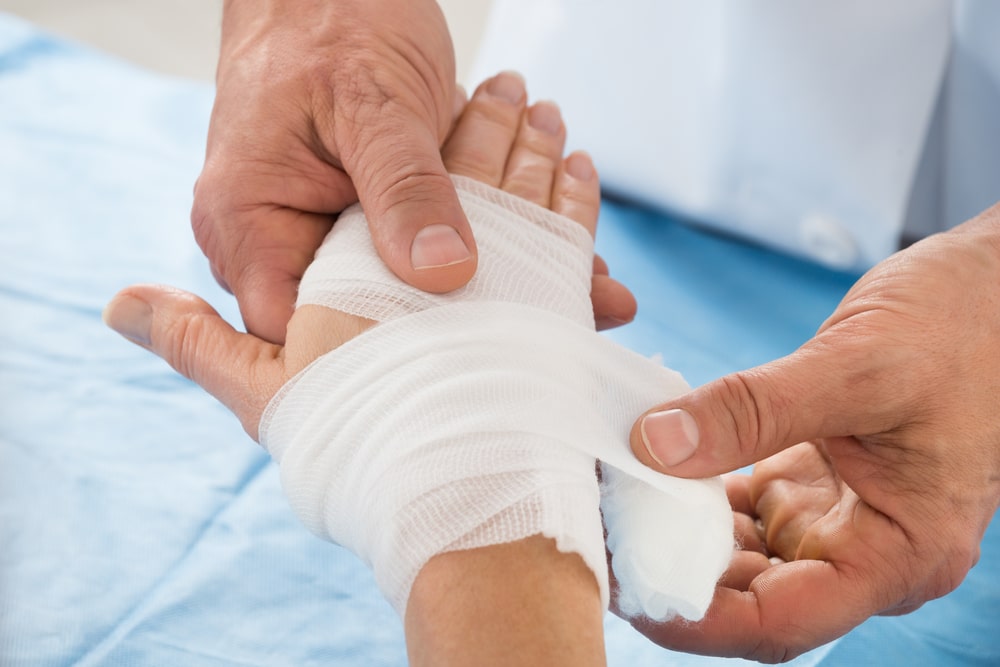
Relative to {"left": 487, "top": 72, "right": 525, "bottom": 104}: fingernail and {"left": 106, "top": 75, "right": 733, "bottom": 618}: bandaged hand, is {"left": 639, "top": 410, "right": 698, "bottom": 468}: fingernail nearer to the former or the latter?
{"left": 106, "top": 75, "right": 733, "bottom": 618}: bandaged hand

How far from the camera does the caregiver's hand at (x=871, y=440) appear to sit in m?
0.81

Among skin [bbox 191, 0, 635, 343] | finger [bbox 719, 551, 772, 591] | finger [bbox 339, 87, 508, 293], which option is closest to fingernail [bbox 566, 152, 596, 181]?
skin [bbox 191, 0, 635, 343]

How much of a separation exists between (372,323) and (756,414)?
0.34 meters

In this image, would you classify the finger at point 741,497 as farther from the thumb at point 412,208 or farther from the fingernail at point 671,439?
the thumb at point 412,208

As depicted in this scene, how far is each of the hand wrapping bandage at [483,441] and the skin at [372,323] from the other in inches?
0.9

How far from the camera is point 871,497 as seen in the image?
890mm

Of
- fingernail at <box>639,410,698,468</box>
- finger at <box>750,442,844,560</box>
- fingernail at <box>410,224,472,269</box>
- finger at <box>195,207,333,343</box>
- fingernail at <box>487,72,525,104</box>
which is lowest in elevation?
finger at <box>750,442,844,560</box>

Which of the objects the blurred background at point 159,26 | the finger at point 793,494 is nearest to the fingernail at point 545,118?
the finger at point 793,494

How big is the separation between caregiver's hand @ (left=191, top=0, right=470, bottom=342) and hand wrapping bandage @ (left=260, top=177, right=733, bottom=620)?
0.25ft

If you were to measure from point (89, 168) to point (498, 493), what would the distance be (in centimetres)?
124

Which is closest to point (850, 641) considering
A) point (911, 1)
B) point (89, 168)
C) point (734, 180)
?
point (734, 180)

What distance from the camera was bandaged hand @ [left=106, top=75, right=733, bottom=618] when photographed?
72 cm

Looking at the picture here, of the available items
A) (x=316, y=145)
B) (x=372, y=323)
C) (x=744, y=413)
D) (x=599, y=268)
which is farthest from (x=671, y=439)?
(x=316, y=145)

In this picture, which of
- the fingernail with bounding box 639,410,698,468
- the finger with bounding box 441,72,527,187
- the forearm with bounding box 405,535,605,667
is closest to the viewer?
the forearm with bounding box 405,535,605,667
